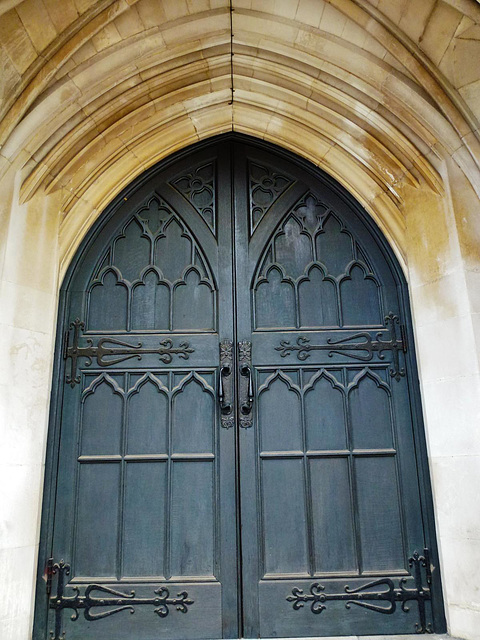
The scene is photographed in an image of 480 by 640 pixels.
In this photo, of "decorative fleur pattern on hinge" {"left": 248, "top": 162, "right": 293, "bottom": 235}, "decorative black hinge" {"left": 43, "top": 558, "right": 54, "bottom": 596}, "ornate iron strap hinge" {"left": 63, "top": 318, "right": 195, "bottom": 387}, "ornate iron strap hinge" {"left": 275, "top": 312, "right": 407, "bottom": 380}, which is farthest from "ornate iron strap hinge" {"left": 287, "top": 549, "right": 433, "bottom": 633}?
"decorative fleur pattern on hinge" {"left": 248, "top": 162, "right": 293, "bottom": 235}

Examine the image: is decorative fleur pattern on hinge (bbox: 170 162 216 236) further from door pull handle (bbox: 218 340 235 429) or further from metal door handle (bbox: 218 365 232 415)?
metal door handle (bbox: 218 365 232 415)

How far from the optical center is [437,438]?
2.88 m

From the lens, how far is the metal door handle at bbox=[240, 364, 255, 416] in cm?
310

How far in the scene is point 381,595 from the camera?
2.85 metres

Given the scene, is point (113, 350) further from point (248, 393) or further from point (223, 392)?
point (248, 393)

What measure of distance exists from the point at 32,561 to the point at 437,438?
2.27m

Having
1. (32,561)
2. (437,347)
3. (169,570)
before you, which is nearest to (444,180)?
(437,347)

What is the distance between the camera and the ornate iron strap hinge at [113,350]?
3203mm

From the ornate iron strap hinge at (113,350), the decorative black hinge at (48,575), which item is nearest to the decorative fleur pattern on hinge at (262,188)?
the ornate iron strap hinge at (113,350)

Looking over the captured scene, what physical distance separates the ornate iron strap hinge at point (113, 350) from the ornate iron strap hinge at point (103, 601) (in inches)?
45.7

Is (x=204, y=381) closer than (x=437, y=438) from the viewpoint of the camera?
No

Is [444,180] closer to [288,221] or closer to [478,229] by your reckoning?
[478,229]

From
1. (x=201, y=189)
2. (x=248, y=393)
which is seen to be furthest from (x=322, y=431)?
(x=201, y=189)

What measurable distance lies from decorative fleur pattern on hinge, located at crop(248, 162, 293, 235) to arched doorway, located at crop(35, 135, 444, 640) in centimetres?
1
